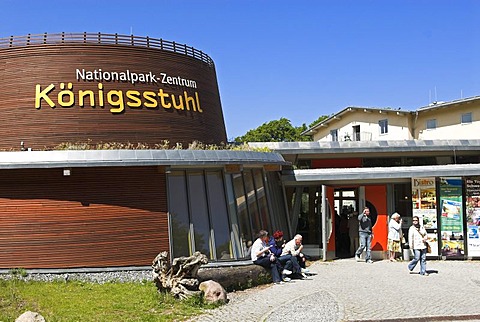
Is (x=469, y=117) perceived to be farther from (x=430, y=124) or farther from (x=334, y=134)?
(x=334, y=134)

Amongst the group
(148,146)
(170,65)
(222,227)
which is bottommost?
(222,227)

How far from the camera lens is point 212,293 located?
11.9 meters

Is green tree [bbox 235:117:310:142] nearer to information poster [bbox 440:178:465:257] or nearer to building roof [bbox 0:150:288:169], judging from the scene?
information poster [bbox 440:178:465:257]

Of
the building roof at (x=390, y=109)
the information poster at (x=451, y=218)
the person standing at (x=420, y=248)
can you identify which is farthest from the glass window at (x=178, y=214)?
the building roof at (x=390, y=109)

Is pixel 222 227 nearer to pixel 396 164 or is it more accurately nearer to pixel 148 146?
pixel 148 146

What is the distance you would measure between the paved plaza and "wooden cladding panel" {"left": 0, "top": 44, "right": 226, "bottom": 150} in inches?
216

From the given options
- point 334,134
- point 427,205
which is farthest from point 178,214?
point 334,134

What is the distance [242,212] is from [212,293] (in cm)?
398

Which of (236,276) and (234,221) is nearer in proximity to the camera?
(236,276)

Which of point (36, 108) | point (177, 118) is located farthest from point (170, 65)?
point (36, 108)

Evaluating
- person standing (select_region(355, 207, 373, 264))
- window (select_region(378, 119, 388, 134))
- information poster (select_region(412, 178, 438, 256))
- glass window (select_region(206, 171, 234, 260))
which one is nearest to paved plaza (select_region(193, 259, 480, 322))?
glass window (select_region(206, 171, 234, 260))

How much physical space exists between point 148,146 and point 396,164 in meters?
11.0

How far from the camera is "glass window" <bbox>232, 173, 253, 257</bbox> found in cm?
1530

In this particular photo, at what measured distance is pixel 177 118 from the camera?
1650cm
